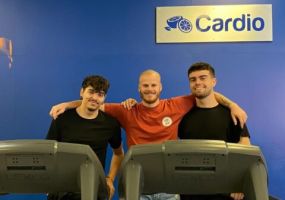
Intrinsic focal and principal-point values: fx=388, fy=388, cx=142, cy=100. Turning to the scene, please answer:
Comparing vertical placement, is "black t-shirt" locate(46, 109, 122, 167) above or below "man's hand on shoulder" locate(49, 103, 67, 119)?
below

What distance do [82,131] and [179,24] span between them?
5.28 ft

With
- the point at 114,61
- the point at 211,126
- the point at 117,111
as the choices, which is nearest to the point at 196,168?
the point at 211,126

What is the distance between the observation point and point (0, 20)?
13.0 feet

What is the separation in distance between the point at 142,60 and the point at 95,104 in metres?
1.11

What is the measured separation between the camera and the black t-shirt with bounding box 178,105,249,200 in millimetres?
2873

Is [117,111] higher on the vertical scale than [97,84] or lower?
lower

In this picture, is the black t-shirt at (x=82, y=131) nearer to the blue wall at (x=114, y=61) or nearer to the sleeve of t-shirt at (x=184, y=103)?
the sleeve of t-shirt at (x=184, y=103)

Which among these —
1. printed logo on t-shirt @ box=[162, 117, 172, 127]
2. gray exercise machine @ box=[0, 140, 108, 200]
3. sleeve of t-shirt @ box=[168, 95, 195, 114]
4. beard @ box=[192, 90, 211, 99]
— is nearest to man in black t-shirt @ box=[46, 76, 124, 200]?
printed logo on t-shirt @ box=[162, 117, 172, 127]

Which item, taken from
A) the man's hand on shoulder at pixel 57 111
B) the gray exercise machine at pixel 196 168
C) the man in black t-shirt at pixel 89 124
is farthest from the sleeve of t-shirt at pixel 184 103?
the gray exercise machine at pixel 196 168

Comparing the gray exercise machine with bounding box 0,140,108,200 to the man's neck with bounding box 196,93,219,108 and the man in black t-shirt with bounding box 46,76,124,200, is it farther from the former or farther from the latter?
the man's neck with bounding box 196,93,219,108

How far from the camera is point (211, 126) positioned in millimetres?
2895

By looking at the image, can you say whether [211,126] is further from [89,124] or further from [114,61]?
[114,61]

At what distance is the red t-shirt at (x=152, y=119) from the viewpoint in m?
2.93

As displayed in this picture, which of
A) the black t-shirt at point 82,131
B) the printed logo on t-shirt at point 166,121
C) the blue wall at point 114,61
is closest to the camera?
the black t-shirt at point 82,131
